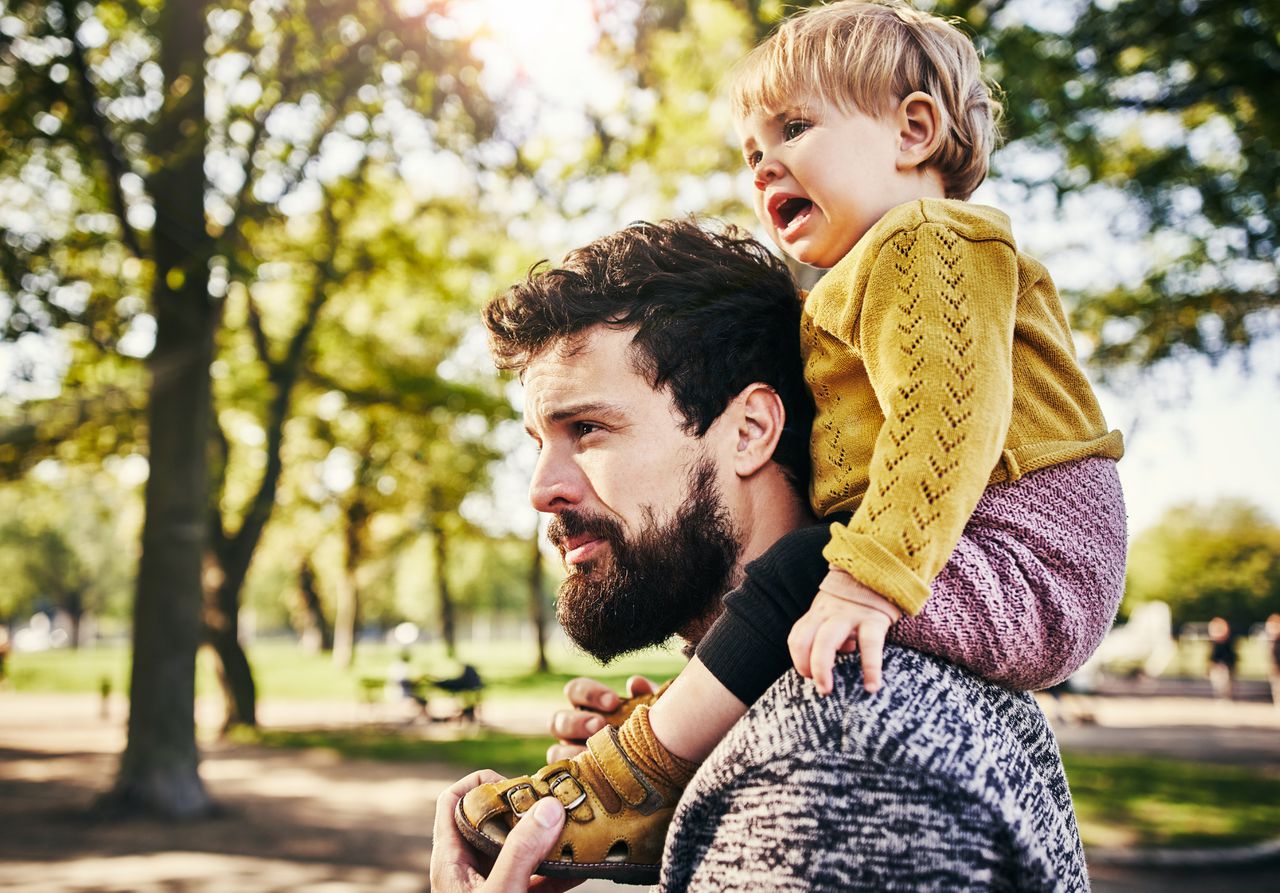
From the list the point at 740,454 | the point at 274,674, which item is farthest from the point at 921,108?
the point at 274,674

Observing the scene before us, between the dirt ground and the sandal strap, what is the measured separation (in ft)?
21.7

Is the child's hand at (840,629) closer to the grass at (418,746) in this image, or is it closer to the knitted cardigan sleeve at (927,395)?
the knitted cardigan sleeve at (927,395)

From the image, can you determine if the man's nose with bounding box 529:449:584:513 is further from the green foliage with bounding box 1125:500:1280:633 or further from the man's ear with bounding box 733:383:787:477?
the green foliage with bounding box 1125:500:1280:633

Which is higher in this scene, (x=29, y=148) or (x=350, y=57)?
(x=350, y=57)

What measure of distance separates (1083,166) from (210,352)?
9446 mm

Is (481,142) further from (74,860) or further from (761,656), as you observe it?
(761,656)

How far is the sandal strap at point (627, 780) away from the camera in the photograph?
1.72 meters

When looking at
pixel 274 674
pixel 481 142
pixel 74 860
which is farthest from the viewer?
pixel 274 674

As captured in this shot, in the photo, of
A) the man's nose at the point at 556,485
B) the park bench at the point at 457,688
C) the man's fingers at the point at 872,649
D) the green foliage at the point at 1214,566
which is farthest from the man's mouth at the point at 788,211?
the green foliage at the point at 1214,566

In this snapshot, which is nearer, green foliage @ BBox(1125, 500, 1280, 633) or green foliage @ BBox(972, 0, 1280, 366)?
green foliage @ BBox(972, 0, 1280, 366)

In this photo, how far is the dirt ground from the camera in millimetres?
8688

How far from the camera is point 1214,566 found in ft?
125

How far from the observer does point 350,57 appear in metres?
9.73

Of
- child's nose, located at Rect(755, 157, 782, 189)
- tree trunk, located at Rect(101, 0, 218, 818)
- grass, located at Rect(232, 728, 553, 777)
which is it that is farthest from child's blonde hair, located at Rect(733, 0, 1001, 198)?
grass, located at Rect(232, 728, 553, 777)
